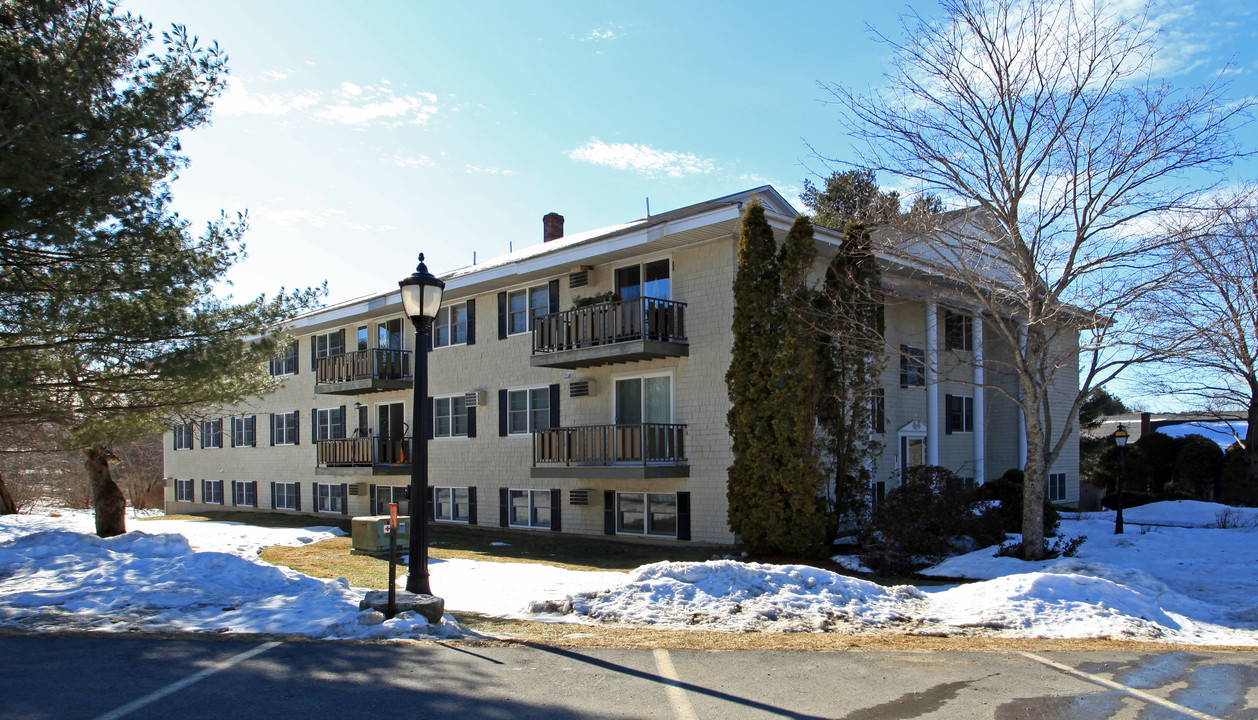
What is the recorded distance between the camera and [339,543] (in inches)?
736

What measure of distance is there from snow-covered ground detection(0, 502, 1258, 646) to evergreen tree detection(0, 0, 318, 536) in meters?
2.47

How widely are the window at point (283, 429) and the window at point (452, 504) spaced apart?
29.3 ft

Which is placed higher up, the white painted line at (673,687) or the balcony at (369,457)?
the balcony at (369,457)

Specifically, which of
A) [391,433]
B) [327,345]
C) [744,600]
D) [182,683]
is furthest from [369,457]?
[182,683]

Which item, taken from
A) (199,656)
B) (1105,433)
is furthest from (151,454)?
(1105,433)

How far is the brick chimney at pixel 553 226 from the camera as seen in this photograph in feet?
87.6

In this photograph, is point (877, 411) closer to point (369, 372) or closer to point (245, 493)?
point (369, 372)

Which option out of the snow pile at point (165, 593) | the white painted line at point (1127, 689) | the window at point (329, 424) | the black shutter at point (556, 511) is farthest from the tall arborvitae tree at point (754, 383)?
the window at point (329, 424)

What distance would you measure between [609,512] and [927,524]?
24.1 feet

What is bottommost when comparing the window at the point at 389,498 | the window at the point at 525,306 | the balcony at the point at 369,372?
the window at the point at 389,498

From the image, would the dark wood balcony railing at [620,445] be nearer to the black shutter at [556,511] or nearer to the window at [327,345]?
the black shutter at [556,511]

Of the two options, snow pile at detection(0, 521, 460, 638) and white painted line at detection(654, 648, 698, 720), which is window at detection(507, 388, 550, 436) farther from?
white painted line at detection(654, 648, 698, 720)

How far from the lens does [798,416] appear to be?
47.6ft

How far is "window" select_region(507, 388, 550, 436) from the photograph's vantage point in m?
20.5
